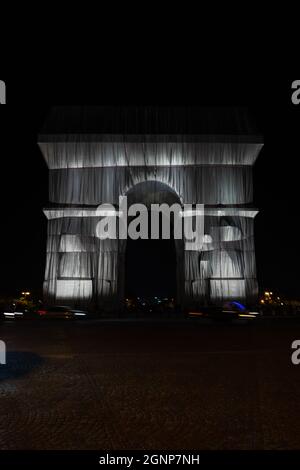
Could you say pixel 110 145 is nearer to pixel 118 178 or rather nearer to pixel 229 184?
pixel 118 178

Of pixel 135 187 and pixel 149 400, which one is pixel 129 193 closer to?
pixel 135 187

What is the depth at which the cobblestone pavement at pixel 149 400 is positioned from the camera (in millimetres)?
5121

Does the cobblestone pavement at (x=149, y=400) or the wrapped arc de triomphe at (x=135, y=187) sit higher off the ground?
the wrapped arc de triomphe at (x=135, y=187)

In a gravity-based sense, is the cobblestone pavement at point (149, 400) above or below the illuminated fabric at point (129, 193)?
below

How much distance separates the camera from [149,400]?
6836 mm

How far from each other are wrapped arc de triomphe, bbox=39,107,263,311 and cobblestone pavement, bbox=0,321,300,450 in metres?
23.7

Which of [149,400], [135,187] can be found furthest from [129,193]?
[149,400]

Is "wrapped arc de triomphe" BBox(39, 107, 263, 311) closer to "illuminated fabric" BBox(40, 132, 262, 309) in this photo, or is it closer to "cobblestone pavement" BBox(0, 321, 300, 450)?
"illuminated fabric" BBox(40, 132, 262, 309)

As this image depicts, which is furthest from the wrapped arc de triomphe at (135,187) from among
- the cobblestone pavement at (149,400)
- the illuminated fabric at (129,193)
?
the cobblestone pavement at (149,400)

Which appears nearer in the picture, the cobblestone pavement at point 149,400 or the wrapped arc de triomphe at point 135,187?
the cobblestone pavement at point 149,400

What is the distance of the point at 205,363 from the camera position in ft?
34.1

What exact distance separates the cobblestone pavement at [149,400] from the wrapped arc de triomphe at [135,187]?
23723 millimetres

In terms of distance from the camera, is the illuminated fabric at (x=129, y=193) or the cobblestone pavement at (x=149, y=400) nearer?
the cobblestone pavement at (x=149, y=400)

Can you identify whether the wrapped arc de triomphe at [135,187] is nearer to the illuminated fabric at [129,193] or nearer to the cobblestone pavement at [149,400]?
the illuminated fabric at [129,193]
